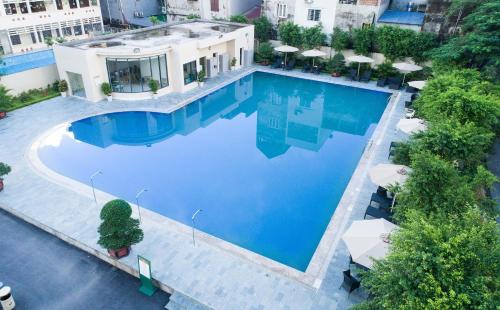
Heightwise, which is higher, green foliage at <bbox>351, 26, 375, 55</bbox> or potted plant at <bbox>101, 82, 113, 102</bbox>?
green foliage at <bbox>351, 26, 375, 55</bbox>

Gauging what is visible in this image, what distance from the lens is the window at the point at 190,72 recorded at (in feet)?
90.5

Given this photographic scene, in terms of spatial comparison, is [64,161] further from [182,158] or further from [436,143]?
[436,143]

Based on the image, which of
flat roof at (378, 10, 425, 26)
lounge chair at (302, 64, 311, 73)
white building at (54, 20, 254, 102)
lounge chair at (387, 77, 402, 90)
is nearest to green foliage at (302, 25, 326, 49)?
lounge chair at (302, 64, 311, 73)

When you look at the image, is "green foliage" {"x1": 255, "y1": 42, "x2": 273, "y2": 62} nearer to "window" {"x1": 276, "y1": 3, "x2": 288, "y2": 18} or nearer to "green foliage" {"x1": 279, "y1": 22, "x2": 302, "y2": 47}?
"green foliage" {"x1": 279, "y1": 22, "x2": 302, "y2": 47}

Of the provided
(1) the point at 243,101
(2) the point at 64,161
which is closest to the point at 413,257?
(2) the point at 64,161

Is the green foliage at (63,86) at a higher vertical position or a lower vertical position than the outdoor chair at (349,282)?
higher

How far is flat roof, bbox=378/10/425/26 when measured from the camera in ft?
102

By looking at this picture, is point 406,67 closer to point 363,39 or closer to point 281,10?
point 363,39

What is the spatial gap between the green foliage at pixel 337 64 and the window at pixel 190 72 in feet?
41.6

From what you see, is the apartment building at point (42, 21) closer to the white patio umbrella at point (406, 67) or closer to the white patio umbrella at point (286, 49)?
the white patio umbrella at point (286, 49)

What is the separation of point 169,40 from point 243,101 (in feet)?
26.5

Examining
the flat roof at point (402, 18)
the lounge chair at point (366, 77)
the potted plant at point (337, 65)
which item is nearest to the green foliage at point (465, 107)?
the lounge chair at point (366, 77)

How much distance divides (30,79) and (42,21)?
703 inches

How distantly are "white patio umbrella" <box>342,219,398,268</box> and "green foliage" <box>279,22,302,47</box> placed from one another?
84.8ft
